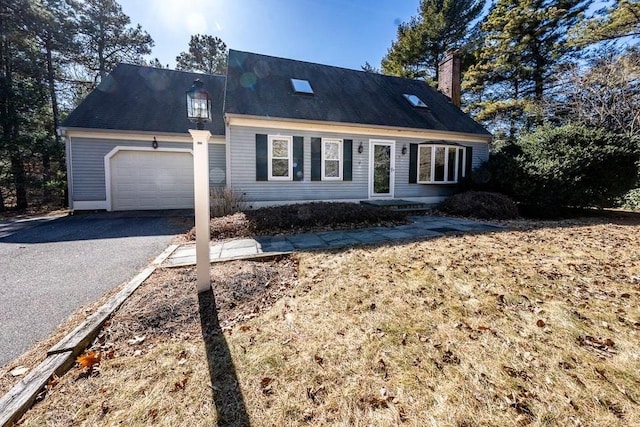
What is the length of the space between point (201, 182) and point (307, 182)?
613 cm

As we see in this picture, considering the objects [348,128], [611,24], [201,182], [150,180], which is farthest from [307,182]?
[611,24]

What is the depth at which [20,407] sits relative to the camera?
169cm

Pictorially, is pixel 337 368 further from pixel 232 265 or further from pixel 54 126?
pixel 54 126

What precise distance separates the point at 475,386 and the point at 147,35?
76.8 feet

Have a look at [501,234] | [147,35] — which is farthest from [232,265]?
[147,35]

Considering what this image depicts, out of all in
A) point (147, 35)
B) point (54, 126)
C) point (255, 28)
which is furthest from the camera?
point (147, 35)

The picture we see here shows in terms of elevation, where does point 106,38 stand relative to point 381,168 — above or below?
above

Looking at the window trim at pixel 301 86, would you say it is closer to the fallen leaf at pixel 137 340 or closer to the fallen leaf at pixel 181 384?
the fallen leaf at pixel 137 340

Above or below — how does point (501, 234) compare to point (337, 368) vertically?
above

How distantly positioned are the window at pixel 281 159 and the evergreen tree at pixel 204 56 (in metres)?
18.5

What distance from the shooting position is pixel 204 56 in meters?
23.4

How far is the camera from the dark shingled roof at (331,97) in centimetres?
893

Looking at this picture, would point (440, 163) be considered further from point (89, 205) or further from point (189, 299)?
point (89, 205)

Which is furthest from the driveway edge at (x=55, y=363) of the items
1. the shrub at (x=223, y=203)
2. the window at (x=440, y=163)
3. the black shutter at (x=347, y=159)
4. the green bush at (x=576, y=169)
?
the green bush at (x=576, y=169)
